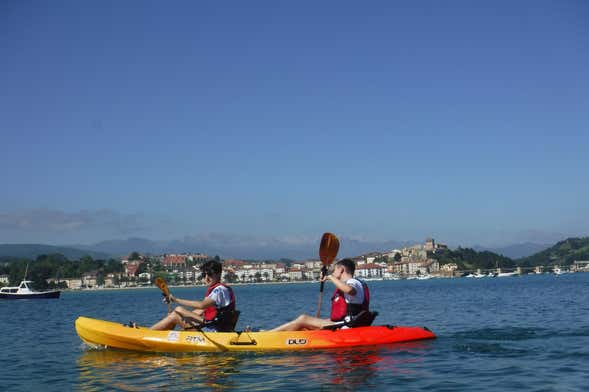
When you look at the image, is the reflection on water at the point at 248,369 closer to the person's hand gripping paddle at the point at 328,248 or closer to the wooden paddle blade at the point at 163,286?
the wooden paddle blade at the point at 163,286

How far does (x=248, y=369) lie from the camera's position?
1192 cm

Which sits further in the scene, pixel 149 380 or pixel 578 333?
pixel 578 333

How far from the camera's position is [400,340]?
45.7 ft

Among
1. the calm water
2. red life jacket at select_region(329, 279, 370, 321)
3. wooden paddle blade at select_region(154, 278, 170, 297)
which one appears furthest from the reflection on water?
wooden paddle blade at select_region(154, 278, 170, 297)

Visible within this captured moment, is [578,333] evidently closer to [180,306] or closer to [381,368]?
[381,368]

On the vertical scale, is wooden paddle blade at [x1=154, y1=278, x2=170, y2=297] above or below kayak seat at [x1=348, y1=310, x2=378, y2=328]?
above

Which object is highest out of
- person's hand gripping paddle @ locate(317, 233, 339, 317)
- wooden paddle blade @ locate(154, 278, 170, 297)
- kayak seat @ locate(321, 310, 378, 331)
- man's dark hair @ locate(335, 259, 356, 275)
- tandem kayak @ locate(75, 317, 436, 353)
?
person's hand gripping paddle @ locate(317, 233, 339, 317)

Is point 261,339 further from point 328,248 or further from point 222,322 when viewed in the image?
point 328,248

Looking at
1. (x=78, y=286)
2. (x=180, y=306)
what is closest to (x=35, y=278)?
(x=78, y=286)

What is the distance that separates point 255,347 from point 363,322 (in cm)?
217

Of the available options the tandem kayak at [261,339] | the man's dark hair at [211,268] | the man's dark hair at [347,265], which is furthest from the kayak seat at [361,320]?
the man's dark hair at [211,268]

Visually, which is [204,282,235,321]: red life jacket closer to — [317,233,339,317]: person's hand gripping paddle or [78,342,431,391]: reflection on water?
[78,342,431,391]: reflection on water

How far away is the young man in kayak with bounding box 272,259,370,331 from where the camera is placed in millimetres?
13234

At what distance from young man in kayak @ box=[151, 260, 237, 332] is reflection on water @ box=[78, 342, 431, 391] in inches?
26.1
